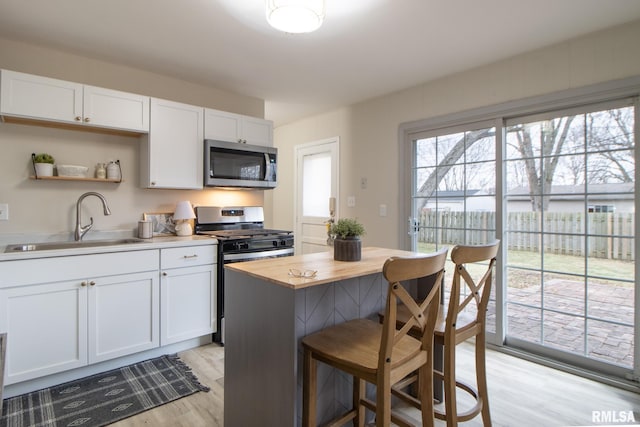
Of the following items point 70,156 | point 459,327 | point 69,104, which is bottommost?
point 459,327

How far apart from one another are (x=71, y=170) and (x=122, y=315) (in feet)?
3.99

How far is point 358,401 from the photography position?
174 cm

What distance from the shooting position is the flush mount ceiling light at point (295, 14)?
1.79m

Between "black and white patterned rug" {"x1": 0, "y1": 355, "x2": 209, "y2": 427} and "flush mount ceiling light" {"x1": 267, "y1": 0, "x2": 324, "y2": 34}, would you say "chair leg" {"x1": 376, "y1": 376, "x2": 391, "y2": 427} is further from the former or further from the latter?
"flush mount ceiling light" {"x1": 267, "y1": 0, "x2": 324, "y2": 34}

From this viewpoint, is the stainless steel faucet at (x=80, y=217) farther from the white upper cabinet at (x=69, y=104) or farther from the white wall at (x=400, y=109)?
the white wall at (x=400, y=109)

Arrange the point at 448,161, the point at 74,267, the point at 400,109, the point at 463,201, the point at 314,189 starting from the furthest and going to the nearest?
the point at 314,189
the point at 400,109
the point at 448,161
the point at 463,201
the point at 74,267

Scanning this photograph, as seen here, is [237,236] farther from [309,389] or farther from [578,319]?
[578,319]

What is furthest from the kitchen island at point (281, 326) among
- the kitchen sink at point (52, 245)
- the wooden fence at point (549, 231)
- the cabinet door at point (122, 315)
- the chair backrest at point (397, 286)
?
the wooden fence at point (549, 231)

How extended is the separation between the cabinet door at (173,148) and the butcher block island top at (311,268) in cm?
170

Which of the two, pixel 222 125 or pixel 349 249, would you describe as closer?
pixel 349 249

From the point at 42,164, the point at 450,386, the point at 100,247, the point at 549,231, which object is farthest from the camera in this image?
the point at 549,231

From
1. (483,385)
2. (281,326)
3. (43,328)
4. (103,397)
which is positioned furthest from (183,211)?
(483,385)

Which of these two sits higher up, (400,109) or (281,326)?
(400,109)

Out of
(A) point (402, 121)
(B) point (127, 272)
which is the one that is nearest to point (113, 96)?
(B) point (127, 272)
